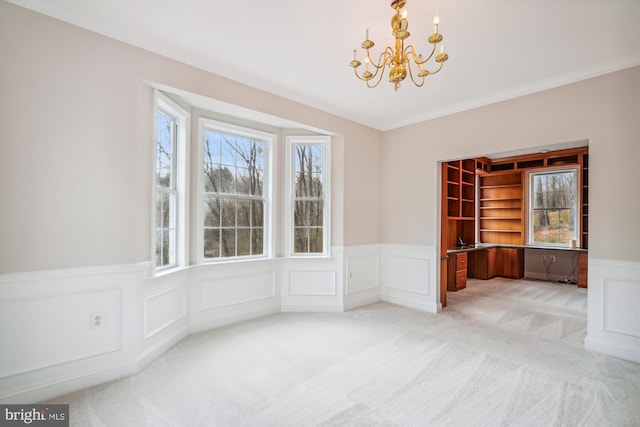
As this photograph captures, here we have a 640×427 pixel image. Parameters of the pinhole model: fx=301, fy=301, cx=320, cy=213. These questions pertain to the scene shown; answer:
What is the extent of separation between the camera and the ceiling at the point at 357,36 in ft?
7.19

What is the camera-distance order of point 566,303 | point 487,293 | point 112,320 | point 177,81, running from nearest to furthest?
point 112,320, point 177,81, point 566,303, point 487,293

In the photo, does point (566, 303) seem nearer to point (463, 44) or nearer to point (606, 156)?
point (606, 156)

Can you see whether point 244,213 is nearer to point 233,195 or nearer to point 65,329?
point 233,195

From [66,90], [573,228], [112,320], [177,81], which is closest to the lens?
[66,90]

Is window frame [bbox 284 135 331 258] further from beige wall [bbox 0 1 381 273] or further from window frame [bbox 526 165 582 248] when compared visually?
window frame [bbox 526 165 582 248]

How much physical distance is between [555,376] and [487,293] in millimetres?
3104

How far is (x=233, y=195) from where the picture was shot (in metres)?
3.85

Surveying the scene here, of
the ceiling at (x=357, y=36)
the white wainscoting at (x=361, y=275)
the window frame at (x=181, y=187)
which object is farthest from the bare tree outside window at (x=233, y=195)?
the white wainscoting at (x=361, y=275)

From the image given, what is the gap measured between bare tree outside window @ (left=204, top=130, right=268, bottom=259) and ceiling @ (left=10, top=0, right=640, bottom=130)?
87 centimetres

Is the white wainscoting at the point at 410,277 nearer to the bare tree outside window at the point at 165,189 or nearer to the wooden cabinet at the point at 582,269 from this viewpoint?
the bare tree outside window at the point at 165,189

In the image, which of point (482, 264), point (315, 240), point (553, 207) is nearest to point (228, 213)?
point (315, 240)

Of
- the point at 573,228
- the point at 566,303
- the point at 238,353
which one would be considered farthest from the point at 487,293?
the point at 238,353

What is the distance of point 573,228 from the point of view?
6.38m

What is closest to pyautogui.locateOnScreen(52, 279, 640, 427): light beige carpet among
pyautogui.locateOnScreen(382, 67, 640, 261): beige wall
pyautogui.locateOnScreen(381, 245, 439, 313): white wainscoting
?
pyautogui.locateOnScreen(381, 245, 439, 313): white wainscoting
